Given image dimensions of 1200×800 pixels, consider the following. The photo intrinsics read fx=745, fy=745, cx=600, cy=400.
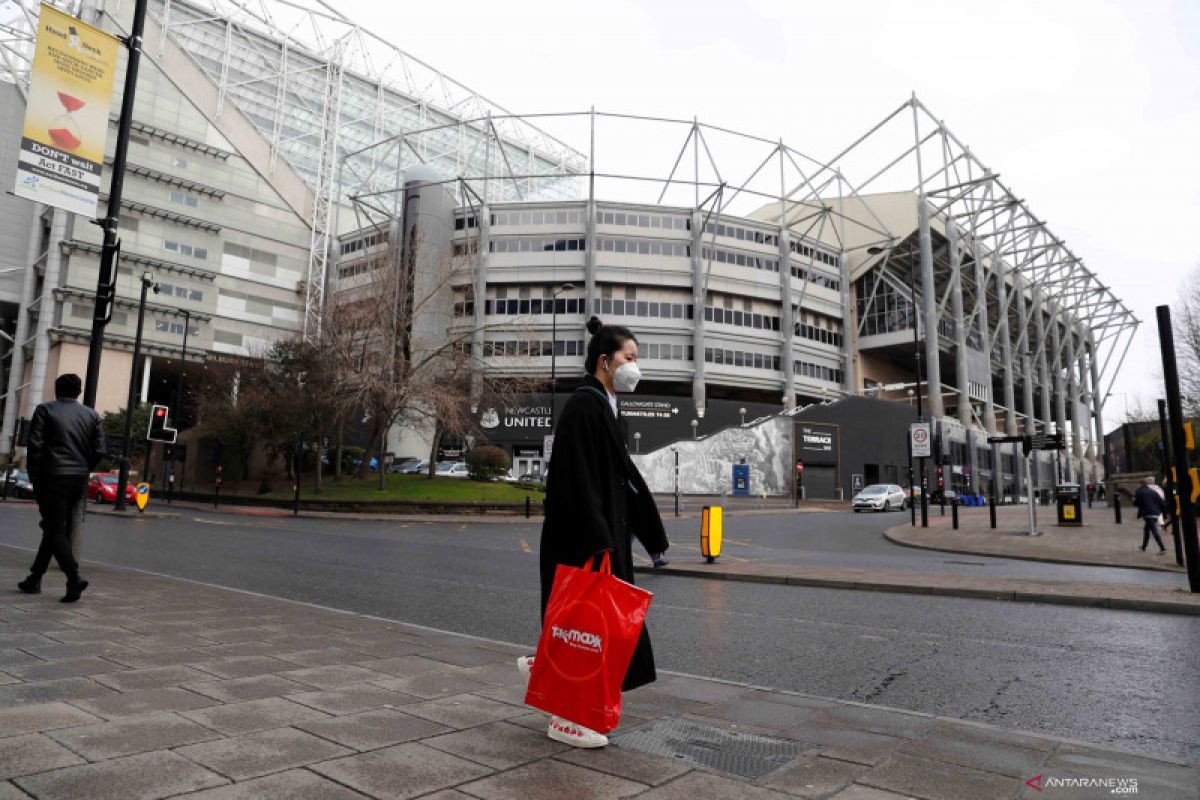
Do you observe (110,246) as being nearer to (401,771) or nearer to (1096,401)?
(401,771)

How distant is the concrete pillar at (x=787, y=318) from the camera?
59.8m

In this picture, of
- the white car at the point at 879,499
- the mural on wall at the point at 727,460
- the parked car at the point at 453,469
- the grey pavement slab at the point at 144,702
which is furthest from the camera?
the mural on wall at the point at 727,460

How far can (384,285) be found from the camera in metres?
33.9

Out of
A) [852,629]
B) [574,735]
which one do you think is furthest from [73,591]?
[852,629]

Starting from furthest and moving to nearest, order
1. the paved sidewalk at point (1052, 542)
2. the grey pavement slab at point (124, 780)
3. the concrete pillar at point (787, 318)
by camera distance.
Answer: the concrete pillar at point (787, 318) < the paved sidewalk at point (1052, 542) < the grey pavement slab at point (124, 780)

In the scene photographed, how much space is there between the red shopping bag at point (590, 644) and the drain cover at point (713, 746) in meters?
0.31

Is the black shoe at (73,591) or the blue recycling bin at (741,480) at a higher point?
the blue recycling bin at (741,480)

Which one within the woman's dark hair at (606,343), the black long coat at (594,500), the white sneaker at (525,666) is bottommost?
the white sneaker at (525,666)

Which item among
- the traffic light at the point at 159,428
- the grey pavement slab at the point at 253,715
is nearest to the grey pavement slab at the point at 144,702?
the grey pavement slab at the point at 253,715

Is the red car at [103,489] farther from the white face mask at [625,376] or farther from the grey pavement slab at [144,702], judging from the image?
the white face mask at [625,376]

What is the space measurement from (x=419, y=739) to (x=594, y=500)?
122 cm

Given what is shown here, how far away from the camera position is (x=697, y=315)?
57.4 m

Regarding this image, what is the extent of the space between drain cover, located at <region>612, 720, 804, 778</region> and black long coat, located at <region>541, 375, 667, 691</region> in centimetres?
26

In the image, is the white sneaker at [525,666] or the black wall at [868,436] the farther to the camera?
the black wall at [868,436]
